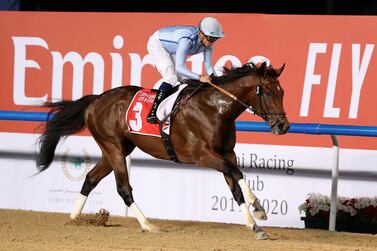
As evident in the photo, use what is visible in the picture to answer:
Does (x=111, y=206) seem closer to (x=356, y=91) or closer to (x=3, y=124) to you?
(x=3, y=124)

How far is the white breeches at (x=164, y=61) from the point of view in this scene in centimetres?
804

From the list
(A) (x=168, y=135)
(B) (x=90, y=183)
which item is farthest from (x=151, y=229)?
(B) (x=90, y=183)

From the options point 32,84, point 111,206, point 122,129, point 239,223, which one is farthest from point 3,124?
point 239,223

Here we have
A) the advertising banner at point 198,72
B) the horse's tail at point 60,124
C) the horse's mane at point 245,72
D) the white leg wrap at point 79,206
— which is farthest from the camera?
the advertising banner at point 198,72

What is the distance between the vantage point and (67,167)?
9.73 meters

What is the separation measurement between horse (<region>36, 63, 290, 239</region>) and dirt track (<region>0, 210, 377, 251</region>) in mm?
276

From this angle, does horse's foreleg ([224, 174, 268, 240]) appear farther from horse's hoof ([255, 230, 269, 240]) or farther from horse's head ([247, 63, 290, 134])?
horse's head ([247, 63, 290, 134])

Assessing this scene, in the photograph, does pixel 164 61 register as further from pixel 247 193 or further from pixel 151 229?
pixel 247 193

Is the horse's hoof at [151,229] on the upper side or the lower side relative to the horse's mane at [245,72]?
lower

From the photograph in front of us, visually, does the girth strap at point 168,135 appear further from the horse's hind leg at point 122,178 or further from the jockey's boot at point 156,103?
the horse's hind leg at point 122,178

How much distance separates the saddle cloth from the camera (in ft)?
25.8

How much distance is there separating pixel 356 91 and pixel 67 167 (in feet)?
9.97

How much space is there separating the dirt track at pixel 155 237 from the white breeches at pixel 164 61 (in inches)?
51.1

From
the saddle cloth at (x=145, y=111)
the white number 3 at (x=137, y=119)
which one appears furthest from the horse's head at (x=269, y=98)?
the white number 3 at (x=137, y=119)
